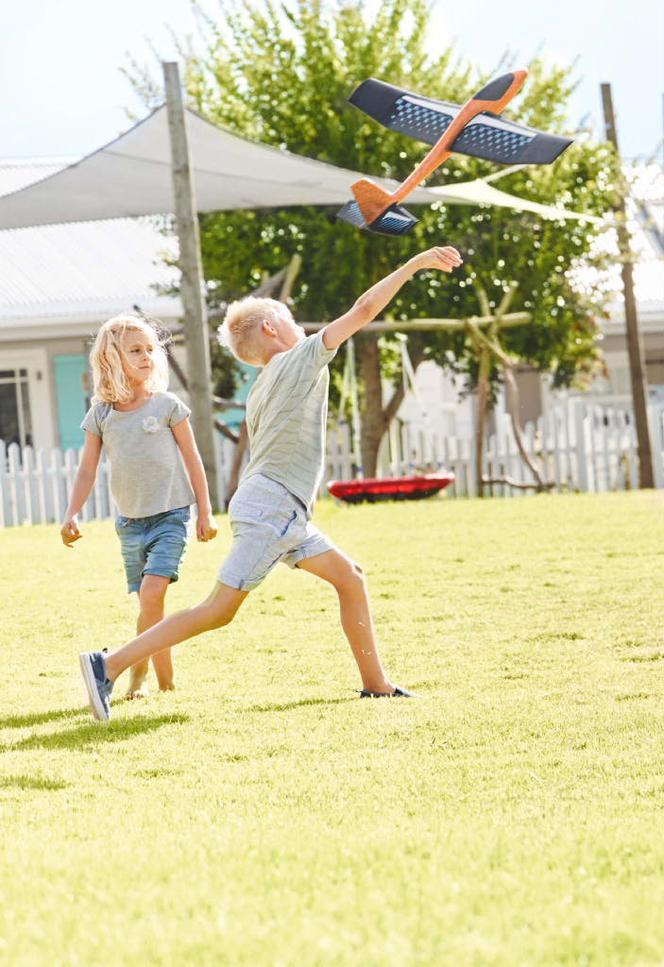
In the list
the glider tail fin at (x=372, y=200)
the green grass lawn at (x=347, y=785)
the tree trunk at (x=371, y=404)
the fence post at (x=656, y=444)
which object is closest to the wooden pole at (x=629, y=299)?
the fence post at (x=656, y=444)

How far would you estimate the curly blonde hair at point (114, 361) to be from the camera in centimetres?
606

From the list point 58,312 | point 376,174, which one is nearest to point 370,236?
point 376,174

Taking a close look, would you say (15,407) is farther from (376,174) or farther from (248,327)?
(248,327)

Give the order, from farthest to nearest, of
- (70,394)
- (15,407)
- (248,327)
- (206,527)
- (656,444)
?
(15,407)
(70,394)
(656,444)
(206,527)
(248,327)

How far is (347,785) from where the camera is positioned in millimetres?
4336

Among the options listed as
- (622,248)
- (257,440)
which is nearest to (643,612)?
(257,440)

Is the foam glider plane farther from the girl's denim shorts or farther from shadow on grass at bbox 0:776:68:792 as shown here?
shadow on grass at bbox 0:776:68:792

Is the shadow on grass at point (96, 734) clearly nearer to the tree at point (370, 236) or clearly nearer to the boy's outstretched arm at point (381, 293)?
the boy's outstretched arm at point (381, 293)

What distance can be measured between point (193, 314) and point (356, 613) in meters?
9.85

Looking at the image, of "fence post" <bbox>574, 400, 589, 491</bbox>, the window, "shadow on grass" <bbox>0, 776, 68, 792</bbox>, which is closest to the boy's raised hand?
"shadow on grass" <bbox>0, 776, 68, 792</bbox>

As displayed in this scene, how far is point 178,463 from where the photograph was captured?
6.20 meters

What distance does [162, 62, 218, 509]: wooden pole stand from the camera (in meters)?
14.9

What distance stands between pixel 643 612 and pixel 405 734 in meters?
3.04

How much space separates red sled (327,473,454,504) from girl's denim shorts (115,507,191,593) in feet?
29.9
